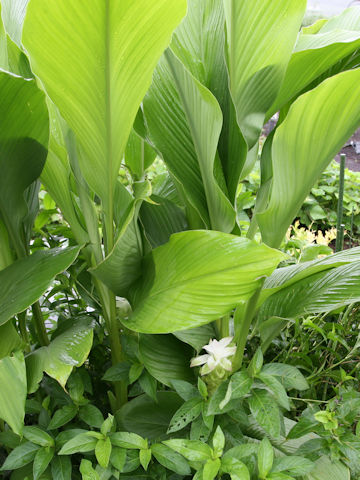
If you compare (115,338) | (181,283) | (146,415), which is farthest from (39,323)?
(181,283)

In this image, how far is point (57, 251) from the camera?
0.84 metres

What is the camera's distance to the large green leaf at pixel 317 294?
808mm

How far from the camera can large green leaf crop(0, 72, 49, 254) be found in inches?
27.5

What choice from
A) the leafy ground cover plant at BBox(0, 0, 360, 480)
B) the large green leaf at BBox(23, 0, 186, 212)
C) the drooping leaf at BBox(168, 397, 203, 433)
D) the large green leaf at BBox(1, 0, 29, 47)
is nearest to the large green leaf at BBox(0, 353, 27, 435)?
the leafy ground cover plant at BBox(0, 0, 360, 480)

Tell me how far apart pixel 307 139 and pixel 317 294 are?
0.90 feet

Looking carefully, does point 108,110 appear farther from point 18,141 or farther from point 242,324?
point 242,324

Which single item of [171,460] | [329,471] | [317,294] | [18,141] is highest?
[18,141]

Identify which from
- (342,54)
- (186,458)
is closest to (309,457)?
(186,458)

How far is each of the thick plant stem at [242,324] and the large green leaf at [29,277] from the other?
29cm

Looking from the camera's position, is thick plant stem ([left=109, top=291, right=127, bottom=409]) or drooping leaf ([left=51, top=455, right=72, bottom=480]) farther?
thick plant stem ([left=109, top=291, right=127, bottom=409])

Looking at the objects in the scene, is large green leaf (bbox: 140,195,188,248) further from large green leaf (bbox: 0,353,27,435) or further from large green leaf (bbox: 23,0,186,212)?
large green leaf (bbox: 0,353,27,435)

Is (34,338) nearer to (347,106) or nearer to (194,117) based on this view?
(194,117)

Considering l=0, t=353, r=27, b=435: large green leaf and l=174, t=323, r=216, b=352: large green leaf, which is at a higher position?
l=0, t=353, r=27, b=435: large green leaf

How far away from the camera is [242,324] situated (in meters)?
0.86
